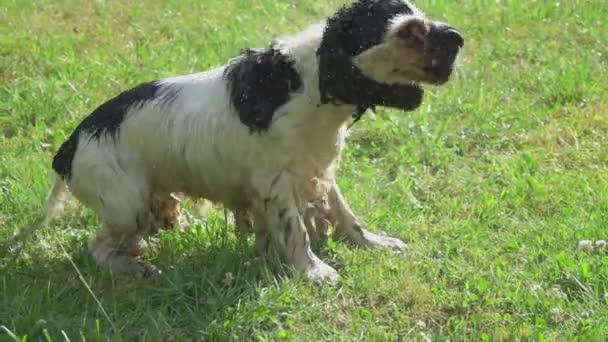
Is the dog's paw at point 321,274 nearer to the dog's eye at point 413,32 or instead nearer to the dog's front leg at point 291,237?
the dog's front leg at point 291,237

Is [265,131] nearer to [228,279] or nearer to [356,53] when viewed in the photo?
[356,53]

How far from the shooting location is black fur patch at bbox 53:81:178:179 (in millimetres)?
4172

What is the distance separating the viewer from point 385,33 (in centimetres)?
354

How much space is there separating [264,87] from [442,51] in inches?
→ 30.1

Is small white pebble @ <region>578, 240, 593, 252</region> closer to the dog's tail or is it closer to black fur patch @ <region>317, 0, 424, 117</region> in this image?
black fur patch @ <region>317, 0, 424, 117</region>

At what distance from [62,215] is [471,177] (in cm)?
225

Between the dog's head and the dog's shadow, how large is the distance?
88cm

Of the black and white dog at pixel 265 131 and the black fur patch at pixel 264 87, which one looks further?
the black fur patch at pixel 264 87

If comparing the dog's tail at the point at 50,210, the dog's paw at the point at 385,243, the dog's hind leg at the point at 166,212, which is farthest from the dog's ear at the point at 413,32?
the dog's tail at the point at 50,210

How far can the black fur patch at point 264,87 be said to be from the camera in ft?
12.5

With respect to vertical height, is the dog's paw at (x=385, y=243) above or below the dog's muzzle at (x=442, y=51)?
below

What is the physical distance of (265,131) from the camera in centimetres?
383

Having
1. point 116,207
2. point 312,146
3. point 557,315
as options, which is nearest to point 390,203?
point 312,146

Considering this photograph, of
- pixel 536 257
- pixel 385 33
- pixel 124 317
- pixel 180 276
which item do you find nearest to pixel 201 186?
pixel 180 276
